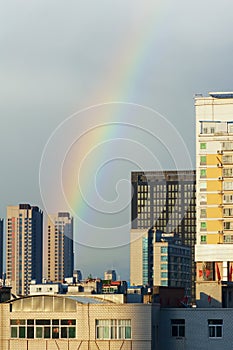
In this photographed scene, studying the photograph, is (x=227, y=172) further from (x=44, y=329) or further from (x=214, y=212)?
(x=44, y=329)

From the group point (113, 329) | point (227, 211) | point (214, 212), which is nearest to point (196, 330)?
point (113, 329)

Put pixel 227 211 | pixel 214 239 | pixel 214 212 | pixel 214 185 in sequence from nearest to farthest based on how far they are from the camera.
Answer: pixel 214 239 < pixel 227 211 < pixel 214 212 < pixel 214 185

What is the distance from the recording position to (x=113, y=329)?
62594 mm

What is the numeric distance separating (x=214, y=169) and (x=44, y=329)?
4481 centimetres

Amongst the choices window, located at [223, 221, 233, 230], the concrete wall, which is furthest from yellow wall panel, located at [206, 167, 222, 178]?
the concrete wall

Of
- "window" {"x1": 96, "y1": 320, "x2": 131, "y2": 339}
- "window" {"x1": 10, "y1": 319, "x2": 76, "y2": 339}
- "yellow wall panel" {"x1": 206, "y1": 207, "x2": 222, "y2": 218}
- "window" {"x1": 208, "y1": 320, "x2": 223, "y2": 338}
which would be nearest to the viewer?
"window" {"x1": 96, "y1": 320, "x2": 131, "y2": 339}

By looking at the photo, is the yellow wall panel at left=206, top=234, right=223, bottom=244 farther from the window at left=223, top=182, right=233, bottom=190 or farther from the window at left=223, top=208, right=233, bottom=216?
the window at left=223, top=182, right=233, bottom=190

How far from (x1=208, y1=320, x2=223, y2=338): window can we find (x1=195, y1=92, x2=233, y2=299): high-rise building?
122ft

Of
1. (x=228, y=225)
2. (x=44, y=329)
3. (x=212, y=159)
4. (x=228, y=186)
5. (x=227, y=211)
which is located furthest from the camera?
(x=212, y=159)

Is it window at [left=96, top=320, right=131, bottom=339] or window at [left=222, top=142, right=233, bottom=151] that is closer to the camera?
window at [left=96, top=320, right=131, bottom=339]

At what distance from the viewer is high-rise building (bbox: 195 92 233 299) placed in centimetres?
10275

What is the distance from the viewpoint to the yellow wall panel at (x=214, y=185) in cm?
10412

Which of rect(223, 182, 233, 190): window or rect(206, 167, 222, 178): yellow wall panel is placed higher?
rect(206, 167, 222, 178): yellow wall panel

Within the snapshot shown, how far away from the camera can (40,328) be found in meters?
63.3
